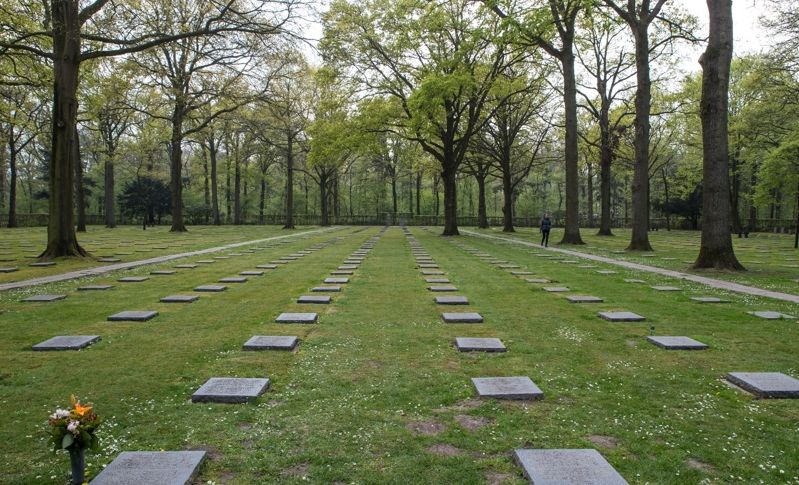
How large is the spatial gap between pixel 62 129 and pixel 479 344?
12954mm

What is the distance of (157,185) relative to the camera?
4669cm

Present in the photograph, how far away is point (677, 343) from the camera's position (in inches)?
209

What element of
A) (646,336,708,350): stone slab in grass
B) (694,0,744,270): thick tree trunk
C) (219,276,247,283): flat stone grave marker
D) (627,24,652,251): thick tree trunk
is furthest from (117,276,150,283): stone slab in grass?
(627,24,652,251): thick tree trunk

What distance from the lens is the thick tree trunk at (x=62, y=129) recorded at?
12914 mm

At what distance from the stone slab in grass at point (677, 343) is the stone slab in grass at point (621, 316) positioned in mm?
1037

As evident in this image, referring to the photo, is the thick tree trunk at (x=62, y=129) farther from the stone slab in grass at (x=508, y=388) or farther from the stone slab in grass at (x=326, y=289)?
the stone slab in grass at (x=508, y=388)

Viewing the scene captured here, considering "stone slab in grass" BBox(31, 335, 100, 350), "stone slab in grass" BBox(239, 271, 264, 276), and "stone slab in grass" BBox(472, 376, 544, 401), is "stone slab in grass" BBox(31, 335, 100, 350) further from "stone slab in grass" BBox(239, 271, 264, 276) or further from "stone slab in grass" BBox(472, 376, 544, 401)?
"stone slab in grass" BBox(239, 271, 264, 276)

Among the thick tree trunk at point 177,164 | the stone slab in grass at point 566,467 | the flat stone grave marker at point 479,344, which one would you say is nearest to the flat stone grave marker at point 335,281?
the flat stone grave marker at point 479,344

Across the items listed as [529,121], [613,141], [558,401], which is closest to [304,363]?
[558,401]

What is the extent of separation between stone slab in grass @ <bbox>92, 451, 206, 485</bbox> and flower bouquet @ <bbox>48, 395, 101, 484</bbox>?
0.53ft

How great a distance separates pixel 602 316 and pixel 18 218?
154 ft

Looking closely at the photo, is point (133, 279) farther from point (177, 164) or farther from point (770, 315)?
point (177, 164)

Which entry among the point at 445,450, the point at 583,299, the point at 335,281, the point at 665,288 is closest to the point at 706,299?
the point at 665,288

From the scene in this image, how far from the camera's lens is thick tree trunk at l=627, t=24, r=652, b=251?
17266 millimetres
